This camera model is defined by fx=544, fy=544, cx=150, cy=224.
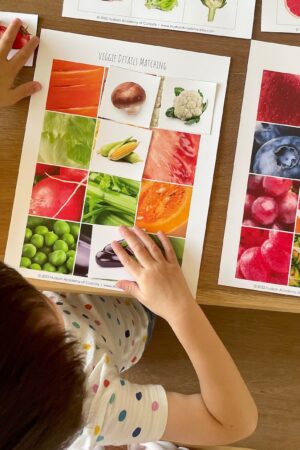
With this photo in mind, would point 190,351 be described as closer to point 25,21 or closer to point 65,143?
point 65,143

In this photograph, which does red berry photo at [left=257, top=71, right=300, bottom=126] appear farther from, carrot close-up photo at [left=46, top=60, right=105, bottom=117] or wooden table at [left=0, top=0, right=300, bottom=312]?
carrot close-up photo at [left=46, top=60, right=105, bottom=117]

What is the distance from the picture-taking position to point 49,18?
74cm

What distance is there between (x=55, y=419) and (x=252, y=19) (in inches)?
22.2

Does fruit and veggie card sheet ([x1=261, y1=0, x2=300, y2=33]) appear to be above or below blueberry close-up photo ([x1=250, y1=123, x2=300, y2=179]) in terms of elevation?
above

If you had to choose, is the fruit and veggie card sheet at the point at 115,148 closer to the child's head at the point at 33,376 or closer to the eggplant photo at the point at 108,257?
the eggplant photo at the point at 108,257

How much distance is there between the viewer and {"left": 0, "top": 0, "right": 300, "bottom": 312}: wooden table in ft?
2.39

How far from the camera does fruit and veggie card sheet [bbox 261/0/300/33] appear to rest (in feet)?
2.43

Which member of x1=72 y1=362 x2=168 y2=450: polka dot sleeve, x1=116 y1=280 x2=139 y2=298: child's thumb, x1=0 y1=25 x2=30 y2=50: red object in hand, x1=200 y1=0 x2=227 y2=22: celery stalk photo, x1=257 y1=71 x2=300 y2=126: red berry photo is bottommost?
x1=72 y1=362 x2=168 y2=450: polka dot sleeve

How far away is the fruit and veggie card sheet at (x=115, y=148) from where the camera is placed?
0.73m

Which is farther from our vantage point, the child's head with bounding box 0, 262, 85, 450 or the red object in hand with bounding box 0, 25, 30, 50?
the red object in hand with bounding box 0, 25, 30, 50

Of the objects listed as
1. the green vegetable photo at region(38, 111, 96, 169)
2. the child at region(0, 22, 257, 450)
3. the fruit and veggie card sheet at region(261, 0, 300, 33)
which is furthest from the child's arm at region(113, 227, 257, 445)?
the fruit and veggie card sheet at region(261, 0, 300, 33)

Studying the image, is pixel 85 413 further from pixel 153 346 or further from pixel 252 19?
pixel 252 19

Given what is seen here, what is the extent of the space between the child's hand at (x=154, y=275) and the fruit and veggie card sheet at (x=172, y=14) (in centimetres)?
28

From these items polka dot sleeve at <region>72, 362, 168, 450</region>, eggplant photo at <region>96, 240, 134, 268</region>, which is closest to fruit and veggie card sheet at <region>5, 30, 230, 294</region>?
eggplant photo at <region>96, 240, 134, 268</region>
